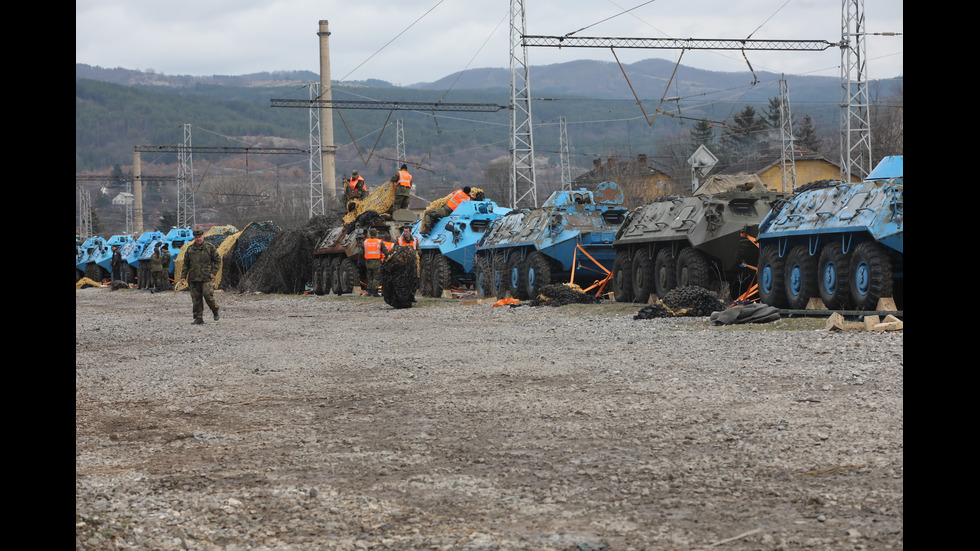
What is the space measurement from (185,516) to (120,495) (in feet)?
1.84

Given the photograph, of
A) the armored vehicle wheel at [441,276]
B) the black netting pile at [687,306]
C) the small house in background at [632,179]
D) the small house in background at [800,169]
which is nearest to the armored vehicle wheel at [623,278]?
the black netting pile at [687,306]

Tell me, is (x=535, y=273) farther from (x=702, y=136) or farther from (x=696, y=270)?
(x=702, y=136)

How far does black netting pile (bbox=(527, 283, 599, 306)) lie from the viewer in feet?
66.1

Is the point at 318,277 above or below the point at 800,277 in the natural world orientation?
below

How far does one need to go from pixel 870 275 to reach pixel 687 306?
10.00 ft

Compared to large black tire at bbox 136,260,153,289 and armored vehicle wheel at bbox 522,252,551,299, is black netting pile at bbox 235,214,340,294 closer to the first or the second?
large black tire at bbox 136,260,153,289

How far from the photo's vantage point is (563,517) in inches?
180

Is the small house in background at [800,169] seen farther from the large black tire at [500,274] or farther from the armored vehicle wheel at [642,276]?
the armored vehicle wheel at [642,276]

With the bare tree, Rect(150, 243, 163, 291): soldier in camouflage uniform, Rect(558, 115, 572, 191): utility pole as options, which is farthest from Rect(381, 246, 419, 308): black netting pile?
the bare tree

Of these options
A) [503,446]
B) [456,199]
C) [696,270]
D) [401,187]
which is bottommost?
[503,446]

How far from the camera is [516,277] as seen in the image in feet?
75.2

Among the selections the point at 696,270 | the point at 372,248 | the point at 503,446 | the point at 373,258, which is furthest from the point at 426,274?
the point at 503,446
